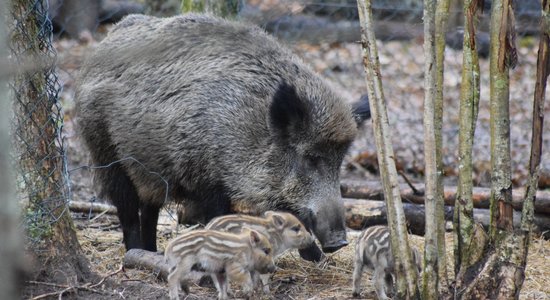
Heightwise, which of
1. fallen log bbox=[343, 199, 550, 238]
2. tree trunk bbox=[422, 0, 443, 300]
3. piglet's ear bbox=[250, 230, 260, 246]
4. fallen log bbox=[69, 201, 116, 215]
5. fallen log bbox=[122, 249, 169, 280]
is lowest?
fallen log bbox=[69, 201, 116, 215]

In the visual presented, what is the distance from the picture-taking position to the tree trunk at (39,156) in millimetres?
4840

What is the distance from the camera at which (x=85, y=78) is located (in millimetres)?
6559

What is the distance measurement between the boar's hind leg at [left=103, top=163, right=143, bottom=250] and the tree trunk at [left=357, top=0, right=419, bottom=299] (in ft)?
9.52

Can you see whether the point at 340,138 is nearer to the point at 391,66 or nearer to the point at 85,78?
the point at 85,78

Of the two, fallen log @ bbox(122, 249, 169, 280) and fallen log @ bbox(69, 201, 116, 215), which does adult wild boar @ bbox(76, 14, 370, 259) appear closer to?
fallen log @ bbox(122, 249, 169, 280)

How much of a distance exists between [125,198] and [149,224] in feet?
1.09

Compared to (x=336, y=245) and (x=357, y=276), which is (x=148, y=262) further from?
(x=357, y=276)

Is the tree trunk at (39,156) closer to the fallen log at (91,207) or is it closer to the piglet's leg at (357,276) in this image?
the piglet's leg at (357,276)

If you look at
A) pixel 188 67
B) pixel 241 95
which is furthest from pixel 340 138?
pixel 188 67

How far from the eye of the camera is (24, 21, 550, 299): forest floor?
5.16 meters

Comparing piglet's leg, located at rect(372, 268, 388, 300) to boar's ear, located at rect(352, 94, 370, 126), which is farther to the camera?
boar's ear, located at rect(352, 94, 370, 126)

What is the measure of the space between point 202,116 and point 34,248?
168 cm

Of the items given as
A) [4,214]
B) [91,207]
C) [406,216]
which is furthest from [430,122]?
[91,207]

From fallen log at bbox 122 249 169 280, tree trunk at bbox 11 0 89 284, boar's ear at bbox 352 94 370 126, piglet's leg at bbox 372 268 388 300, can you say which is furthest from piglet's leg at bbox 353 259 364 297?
boar's ear at bbox 352 94 370 126
